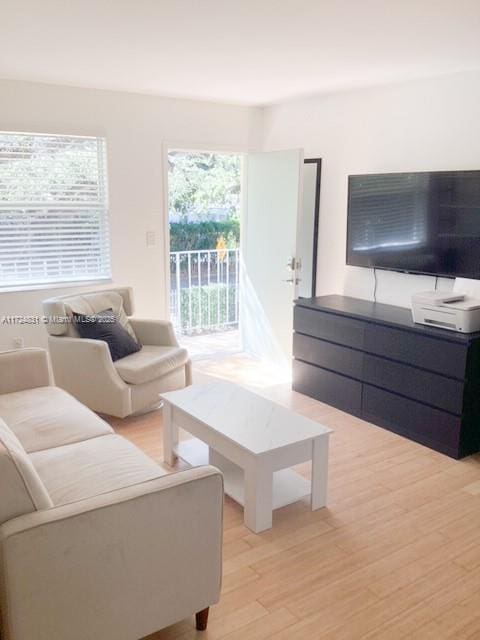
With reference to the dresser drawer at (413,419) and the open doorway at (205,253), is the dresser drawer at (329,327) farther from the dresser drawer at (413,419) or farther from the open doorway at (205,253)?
the open doorway at (205,253)

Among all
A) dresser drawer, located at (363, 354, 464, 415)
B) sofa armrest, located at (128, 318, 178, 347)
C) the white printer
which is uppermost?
the white printer

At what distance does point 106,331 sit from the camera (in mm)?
3836

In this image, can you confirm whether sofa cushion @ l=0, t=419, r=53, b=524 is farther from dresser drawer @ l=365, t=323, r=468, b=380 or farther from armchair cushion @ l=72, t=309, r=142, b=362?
dresser drawer @ l=365, t=323, r=468, b=380

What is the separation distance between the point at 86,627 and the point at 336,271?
3.54 m

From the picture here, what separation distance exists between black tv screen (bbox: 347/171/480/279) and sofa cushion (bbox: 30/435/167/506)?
2425 millimetres

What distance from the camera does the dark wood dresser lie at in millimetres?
3281

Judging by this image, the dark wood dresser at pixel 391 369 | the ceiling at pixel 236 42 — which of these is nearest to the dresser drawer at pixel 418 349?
the dark wood dresser at pixel 391 369

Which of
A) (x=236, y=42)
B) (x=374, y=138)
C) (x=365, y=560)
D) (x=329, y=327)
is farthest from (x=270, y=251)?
(x=365, y=560)

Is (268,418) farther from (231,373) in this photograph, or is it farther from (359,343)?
(231,373)

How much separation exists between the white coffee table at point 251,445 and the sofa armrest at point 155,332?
1.04 metres

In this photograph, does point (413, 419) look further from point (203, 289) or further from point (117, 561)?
point (203, 289)

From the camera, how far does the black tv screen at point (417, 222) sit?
3.52 m

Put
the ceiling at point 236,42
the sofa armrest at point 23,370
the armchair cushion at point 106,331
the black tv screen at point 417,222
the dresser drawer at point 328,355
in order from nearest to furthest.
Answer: the ceiling at point 236,42, the sofa armrest at point 23,370, the black tv screen at point 417,222, the armchair cushion at point 106,331, the dresser drawer at point 328,355

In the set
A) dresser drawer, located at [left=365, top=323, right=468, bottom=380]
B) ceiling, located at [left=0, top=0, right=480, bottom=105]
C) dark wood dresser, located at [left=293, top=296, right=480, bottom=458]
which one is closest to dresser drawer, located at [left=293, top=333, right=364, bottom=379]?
dark wood dresser, located at [left=293, top=296, right=480, bottom=458]
